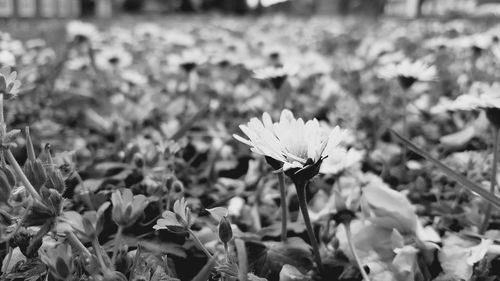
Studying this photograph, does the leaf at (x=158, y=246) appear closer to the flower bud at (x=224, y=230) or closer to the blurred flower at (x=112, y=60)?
the flower bud at (x=224, y=230)

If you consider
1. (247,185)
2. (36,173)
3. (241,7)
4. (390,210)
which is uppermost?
(36,173)

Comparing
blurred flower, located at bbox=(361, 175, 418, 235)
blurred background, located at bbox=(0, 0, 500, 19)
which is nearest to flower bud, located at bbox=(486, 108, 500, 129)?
blurred flower, located at bbox=(361, 175, 418, 235)

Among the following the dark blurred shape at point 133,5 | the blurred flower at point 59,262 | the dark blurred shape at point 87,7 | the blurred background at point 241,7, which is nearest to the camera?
the blurred flower at point 59,262

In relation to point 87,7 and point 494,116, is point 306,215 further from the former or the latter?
point 87,7

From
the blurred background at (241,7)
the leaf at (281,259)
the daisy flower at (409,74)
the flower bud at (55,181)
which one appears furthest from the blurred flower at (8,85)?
the blurred background at (241,7)

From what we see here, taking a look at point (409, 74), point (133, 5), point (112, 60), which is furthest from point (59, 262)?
point (133, 5)

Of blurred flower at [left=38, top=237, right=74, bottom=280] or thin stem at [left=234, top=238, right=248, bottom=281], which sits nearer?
blurred flower at [left=38, top=237, right=74, bottom=280]

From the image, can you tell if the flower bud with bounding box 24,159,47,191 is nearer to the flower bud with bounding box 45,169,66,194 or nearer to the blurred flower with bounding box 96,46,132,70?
the flower bud with bounding box 45,169,66,194
